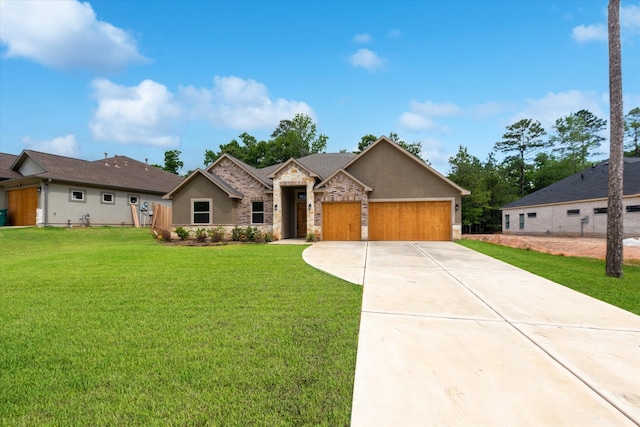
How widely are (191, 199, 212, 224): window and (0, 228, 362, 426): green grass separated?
10.4 m

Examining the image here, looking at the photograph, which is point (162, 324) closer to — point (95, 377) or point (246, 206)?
point (95, 377)

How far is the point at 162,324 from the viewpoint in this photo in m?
3.60

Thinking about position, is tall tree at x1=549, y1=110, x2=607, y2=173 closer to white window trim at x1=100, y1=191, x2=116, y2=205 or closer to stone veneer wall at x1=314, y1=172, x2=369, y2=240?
stone veneer wall at x1=314, y1=172, x2=369, y2=240

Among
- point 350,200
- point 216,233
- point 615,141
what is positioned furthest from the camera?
point 216,233

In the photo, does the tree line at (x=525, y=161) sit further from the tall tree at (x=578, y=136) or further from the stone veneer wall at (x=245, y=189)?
the stone veneer wall at (x=245, y=189)

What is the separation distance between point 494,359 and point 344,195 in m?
12.7

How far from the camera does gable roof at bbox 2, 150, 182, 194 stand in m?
18.8

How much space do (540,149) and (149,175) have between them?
51.7m

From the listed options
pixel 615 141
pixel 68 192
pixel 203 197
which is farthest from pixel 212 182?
pixel 615 141

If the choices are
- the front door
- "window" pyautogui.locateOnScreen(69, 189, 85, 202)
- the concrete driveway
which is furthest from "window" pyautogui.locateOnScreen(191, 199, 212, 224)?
the concrete driveway

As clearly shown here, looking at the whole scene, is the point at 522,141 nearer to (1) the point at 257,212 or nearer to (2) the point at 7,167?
(1) the point at 257,212

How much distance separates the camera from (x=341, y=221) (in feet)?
50.9

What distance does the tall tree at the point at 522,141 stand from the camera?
4153cm

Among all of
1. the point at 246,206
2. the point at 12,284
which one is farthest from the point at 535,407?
the point at 246,206
